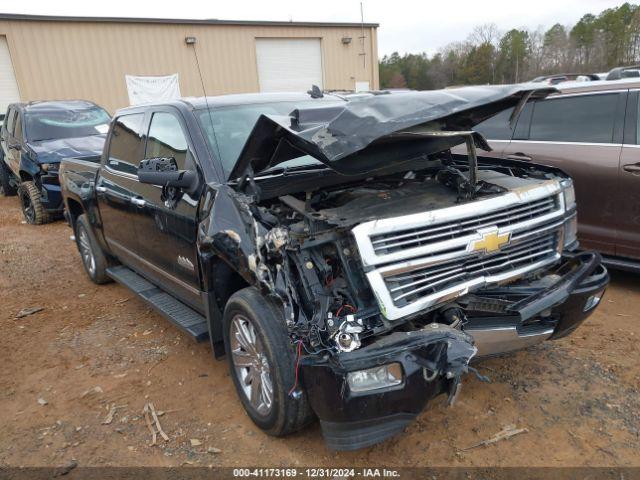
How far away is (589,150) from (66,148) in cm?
795

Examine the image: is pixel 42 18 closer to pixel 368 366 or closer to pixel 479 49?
pixel 368 366

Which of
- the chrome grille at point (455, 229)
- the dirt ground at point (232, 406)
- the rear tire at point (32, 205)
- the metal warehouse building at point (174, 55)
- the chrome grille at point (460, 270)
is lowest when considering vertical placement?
the dirt ground at point (232, 406)

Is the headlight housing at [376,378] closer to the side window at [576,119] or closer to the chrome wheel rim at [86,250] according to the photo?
the side window at [576,119]

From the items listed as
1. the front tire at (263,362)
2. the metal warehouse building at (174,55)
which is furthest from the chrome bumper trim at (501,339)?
the metal warehouse building at (174,55)

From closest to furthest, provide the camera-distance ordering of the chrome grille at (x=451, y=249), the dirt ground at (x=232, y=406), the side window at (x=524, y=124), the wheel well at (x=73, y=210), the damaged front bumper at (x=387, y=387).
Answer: the damaged front bumper at (x=387, y=387) < the chrome grille at (x=451, y=249) < the dirt ground at (x=232, y=406) < the side window at (x=524, y=124) < the wheel well at (x=73, y=210)

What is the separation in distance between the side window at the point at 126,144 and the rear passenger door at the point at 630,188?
13.1 ft

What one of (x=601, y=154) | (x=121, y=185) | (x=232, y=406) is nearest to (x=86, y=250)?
(x=121, y=185)

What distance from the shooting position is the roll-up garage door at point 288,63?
64.9ft

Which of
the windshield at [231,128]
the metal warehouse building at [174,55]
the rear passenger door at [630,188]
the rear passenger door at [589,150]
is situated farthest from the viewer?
the metal warehouse building at [174,55]

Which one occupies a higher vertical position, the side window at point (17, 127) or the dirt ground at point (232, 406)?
→ the side window at point (17, 127)

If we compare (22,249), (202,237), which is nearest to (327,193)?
(202,237)

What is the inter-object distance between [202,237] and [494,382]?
2.05m

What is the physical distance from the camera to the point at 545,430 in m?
2.71

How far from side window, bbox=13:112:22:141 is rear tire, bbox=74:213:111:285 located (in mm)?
4638
